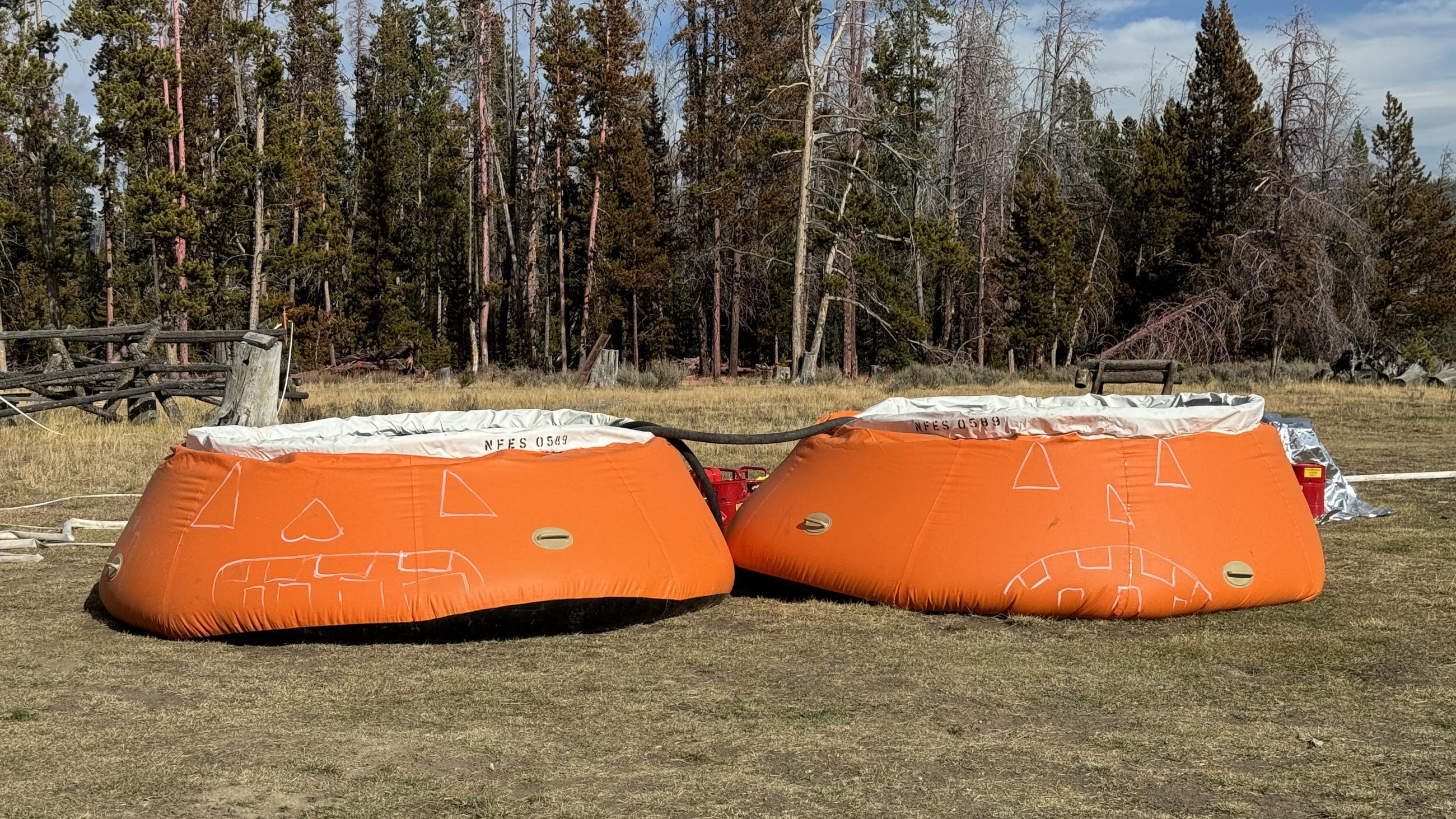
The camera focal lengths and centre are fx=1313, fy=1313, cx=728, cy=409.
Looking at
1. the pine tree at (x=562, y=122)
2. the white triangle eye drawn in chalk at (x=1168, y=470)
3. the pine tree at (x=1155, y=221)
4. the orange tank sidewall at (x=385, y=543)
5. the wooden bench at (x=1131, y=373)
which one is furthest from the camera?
the pine tree at (x=1155, y=221)

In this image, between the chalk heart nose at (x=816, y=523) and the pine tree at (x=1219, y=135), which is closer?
the chalk heart nose at (x=816, y=523)

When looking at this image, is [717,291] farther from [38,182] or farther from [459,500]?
[459,500]

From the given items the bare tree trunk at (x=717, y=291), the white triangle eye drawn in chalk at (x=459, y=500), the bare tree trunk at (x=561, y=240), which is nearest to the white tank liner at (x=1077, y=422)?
the white triangle eye drawn in chalk at (x=459, y=500)

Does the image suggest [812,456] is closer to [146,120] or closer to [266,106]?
[146,120]

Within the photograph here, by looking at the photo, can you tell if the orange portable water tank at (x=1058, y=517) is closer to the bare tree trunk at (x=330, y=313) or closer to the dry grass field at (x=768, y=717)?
the dry grass field at (x=768, y=717)

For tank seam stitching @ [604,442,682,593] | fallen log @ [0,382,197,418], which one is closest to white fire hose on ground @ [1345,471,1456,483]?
tank seam stitching @ [604,442,682,593]

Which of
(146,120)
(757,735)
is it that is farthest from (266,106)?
(757,735)

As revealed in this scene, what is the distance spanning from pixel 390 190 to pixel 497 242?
10.6 m

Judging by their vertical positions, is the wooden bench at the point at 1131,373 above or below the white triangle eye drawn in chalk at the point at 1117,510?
above

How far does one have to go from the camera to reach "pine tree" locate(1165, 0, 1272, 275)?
4200cm

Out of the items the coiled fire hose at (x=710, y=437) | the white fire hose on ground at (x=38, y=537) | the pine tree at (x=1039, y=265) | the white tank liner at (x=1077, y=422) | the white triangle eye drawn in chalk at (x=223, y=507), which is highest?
the pine tree at (x=1039, y=265)

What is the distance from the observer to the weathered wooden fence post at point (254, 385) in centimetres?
1242

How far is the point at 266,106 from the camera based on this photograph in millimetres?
41969

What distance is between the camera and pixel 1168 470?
6.84 m
